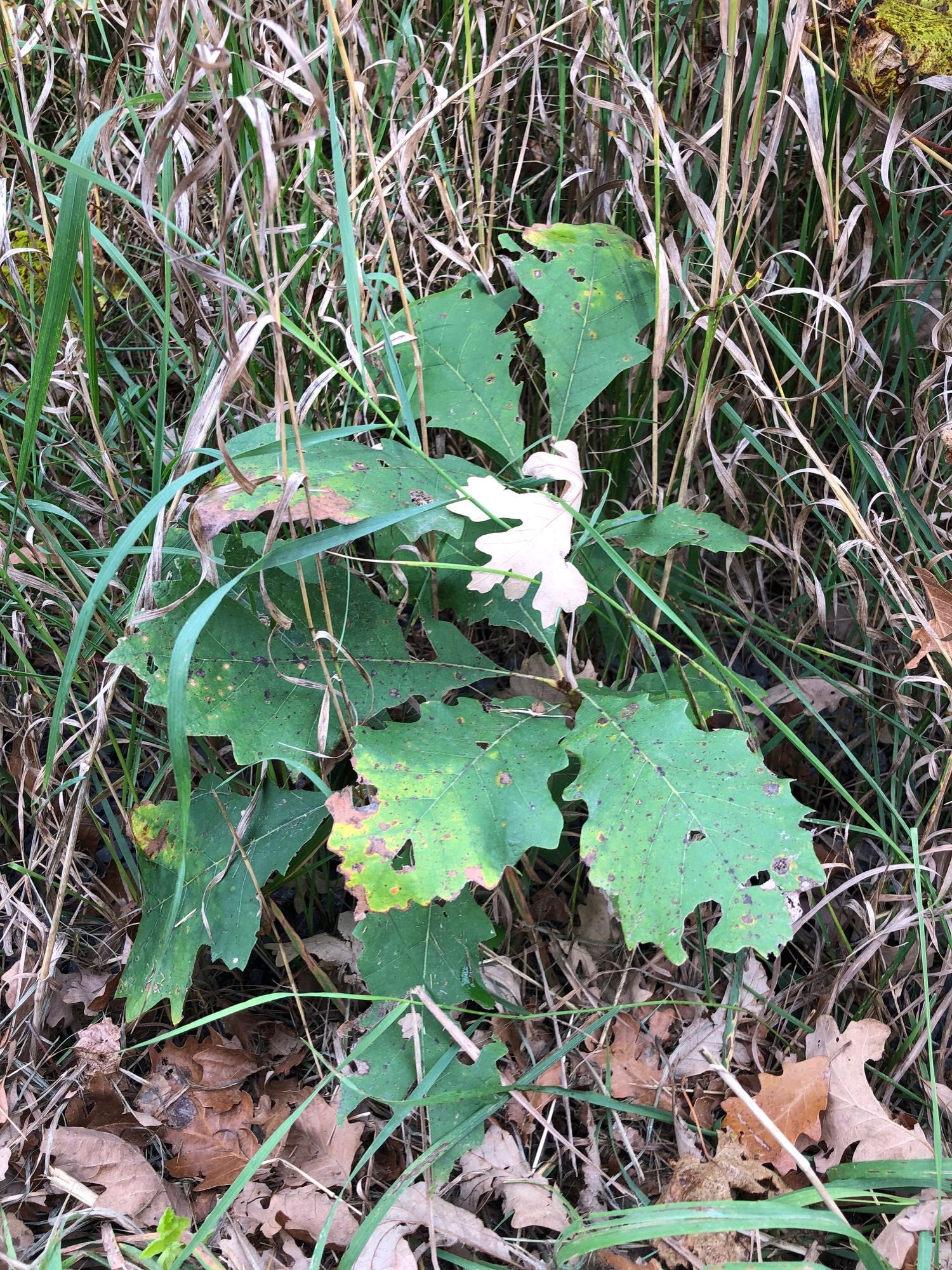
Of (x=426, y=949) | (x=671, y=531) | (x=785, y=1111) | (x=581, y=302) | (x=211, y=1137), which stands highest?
(x=581, y=302)

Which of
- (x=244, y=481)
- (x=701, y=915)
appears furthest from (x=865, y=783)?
(x=244, y=481)

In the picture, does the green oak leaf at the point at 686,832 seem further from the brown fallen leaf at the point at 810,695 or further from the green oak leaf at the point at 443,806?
the brown fallen leaf at the point at 810,695

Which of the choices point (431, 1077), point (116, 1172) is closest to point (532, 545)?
point (431, 1077)

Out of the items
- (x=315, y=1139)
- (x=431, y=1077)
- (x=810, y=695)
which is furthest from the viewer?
(x=810, y=695)

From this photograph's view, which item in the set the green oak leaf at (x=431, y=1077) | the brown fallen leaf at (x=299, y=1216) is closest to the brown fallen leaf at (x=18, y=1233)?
the brown fallen leaf at (x=299, y=1216)

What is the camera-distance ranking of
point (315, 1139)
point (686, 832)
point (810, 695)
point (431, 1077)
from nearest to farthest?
point (686, 832) → point (431, 1077) → point (315, 1139) → point (810, 695)

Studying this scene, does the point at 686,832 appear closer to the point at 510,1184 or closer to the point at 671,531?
the point at 671,531

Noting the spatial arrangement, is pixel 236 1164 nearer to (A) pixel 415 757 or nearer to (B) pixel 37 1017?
(B) pixel 37 1017
